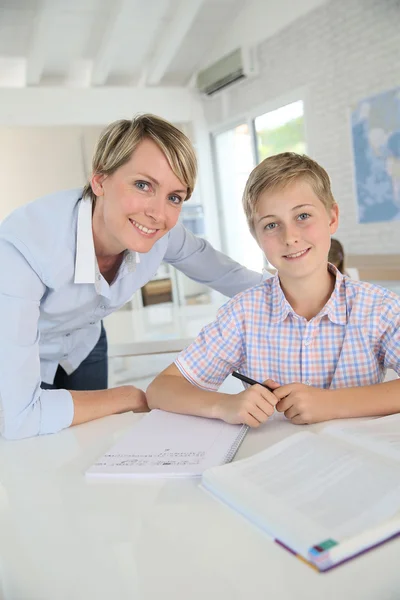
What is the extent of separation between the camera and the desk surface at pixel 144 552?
0.56 meters

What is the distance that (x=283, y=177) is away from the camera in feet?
4.23

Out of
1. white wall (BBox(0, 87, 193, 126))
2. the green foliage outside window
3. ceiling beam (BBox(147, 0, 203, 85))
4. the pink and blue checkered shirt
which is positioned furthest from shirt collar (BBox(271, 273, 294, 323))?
white wall (BBox(0, 87, 193, 126))

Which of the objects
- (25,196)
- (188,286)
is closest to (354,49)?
(188,286)

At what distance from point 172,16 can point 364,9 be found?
2.10m

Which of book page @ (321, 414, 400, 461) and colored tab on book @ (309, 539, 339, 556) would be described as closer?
colored tab on book @ (309, 539, 339, 556)

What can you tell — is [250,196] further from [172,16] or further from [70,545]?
[172,16]

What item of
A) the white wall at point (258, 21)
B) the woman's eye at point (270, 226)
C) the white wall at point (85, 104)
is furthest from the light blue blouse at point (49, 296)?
the white wall at point (85, 104)

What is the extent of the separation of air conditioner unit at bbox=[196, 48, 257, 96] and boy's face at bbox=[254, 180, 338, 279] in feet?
18.7

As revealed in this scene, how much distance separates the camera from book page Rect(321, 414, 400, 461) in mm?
844

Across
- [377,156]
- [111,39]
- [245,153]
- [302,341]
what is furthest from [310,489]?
[245,153]

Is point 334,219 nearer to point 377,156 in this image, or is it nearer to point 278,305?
point 278,305

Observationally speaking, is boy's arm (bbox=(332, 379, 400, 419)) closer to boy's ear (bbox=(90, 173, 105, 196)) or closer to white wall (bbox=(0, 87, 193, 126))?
boy's ear (bbox=(90, 173, 105, 196))

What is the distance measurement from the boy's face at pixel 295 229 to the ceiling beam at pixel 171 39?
17.0ft

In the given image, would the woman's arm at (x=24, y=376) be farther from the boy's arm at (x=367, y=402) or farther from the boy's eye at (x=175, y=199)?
the boy's arm at (x=367, y=402)
